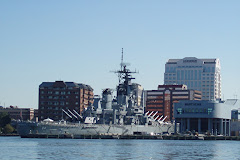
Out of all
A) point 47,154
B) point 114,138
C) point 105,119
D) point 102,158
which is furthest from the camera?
point 105,119

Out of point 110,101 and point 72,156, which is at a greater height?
point 110,101

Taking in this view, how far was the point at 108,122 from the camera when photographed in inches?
7067

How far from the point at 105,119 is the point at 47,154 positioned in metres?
82.5

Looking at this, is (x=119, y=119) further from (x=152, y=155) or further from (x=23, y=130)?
(x=152, y=155)

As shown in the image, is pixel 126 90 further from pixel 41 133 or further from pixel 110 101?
pixel 41 133

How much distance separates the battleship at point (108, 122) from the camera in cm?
17088

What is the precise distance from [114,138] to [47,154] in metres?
72.3

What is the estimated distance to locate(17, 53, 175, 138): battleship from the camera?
561ft

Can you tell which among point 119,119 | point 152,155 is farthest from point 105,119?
point 152,155

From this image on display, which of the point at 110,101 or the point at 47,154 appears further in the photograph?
the point at 110,101

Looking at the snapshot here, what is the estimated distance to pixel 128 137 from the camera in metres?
170

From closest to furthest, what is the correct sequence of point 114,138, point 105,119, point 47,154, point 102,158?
point 102,158, point 47,154, point 114,138, point 105,119

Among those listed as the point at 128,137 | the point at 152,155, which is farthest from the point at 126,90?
the point at 152,155

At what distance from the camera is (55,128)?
561 ft
